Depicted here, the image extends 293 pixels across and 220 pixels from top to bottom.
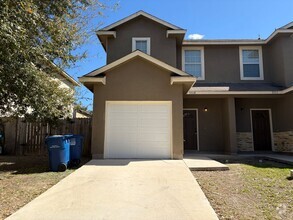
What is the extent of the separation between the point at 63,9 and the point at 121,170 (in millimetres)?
5223

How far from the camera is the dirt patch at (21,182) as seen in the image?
479cm

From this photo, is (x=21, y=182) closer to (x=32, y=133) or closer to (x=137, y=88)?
(x=137, y=88)

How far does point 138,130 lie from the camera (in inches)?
397

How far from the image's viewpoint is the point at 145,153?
392 inches

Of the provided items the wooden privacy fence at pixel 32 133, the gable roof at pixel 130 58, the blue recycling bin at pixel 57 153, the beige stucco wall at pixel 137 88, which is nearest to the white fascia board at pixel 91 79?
the gable roof at pixel 130 58

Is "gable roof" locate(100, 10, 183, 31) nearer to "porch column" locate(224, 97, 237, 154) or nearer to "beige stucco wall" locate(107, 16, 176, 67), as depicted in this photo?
"beige stucco wall" locate(107, 16, 176, 67)

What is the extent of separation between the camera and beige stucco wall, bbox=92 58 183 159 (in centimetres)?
1002

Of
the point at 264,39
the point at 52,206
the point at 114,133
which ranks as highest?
the point at 264,39

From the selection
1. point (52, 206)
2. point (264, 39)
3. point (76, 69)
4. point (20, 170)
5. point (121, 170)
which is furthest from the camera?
point (264, 39)

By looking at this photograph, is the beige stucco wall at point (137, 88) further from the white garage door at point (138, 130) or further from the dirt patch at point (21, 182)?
the dirt patch at point (21, 182)

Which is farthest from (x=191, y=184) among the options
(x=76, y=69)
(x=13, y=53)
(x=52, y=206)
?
(x=76, y=69)

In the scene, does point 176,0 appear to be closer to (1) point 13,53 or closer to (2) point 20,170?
(1) point 13,53

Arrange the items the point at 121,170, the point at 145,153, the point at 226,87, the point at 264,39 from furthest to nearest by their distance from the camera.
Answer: the point at 264,39 < the point at 226,87 < the point at 145,153 < the point at 121,170

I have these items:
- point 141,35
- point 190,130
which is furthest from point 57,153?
point 141,35
